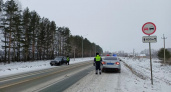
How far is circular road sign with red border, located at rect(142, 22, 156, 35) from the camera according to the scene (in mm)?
8797

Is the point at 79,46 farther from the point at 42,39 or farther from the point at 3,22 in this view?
the point at 3,22

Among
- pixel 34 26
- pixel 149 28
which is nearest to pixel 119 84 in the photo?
pixel 149 28

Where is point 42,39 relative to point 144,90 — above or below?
above

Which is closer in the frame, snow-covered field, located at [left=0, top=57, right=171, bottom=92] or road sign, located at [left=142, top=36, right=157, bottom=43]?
snow-covered field, located at [left=0, top=57, right=171, bottom=92]

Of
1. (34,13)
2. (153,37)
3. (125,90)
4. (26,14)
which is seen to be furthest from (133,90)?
(34,13)

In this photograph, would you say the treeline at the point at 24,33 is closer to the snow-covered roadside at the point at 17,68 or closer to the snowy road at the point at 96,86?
the snow-covered roadside at the point at 17,68

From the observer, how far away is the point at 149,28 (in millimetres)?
8867

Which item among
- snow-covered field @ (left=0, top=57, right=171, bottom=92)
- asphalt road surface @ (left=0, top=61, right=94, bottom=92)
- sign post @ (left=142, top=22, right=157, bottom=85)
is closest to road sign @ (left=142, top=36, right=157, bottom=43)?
sign post @ (left=142, top=22, right=157, bottom=85)

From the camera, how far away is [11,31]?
34156mm

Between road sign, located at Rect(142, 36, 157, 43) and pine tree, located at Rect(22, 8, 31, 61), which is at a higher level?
pine tree, located at Rect(22, 8, 31, 61)

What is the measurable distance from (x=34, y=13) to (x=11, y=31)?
1494 cm

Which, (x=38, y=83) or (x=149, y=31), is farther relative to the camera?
(x=38, y=83)

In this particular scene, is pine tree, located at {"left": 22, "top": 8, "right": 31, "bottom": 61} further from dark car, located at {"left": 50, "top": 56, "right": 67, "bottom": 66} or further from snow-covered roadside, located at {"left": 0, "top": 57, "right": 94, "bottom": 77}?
dark car, located at {"left": 50, "top": 56, "right": 67, "bottom": 66}

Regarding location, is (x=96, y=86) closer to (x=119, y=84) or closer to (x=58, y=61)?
(x=119, y=84)
